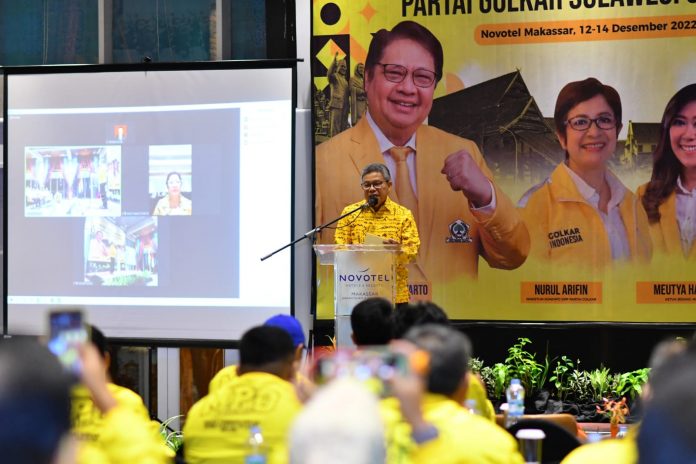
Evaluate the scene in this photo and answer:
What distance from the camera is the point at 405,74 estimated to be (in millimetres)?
6984

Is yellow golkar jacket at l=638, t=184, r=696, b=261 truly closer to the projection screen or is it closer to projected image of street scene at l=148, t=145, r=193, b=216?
the projection screen

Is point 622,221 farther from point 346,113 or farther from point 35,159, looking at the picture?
point 35,159

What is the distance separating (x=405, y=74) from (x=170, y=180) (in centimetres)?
198

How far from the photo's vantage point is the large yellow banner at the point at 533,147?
673cm

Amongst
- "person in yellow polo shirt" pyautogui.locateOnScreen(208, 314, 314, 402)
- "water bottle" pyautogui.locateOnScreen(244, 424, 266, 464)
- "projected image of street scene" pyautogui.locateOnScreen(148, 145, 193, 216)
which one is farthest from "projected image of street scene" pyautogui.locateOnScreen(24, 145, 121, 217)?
"water bottle" pyautogui.locateOnScreen(244, 424, 266, 464)

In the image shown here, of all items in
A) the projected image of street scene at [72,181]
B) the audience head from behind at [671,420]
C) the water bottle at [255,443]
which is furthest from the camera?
the projected image of street scene at [72,181]

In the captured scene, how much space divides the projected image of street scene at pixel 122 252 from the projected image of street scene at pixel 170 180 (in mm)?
146

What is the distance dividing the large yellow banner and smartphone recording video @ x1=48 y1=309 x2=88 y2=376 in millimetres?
5181

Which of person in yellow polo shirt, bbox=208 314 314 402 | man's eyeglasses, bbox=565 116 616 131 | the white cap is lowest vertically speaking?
the white cap

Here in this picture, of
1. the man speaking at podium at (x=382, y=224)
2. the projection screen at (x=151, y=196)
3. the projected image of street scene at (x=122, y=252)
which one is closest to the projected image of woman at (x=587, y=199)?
the man speaking at podium at (x=382, y=224)

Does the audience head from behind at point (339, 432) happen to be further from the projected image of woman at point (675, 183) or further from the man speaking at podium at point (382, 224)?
the projected image of woman at point (675, 183)

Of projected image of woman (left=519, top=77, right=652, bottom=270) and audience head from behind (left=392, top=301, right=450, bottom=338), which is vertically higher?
projected image of woman (left=519, top=77, right=652, bottom=270)

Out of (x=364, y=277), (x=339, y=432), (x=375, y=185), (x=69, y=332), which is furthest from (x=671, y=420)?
(x=375, y=185)

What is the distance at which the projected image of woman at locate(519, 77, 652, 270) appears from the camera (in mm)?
6777
